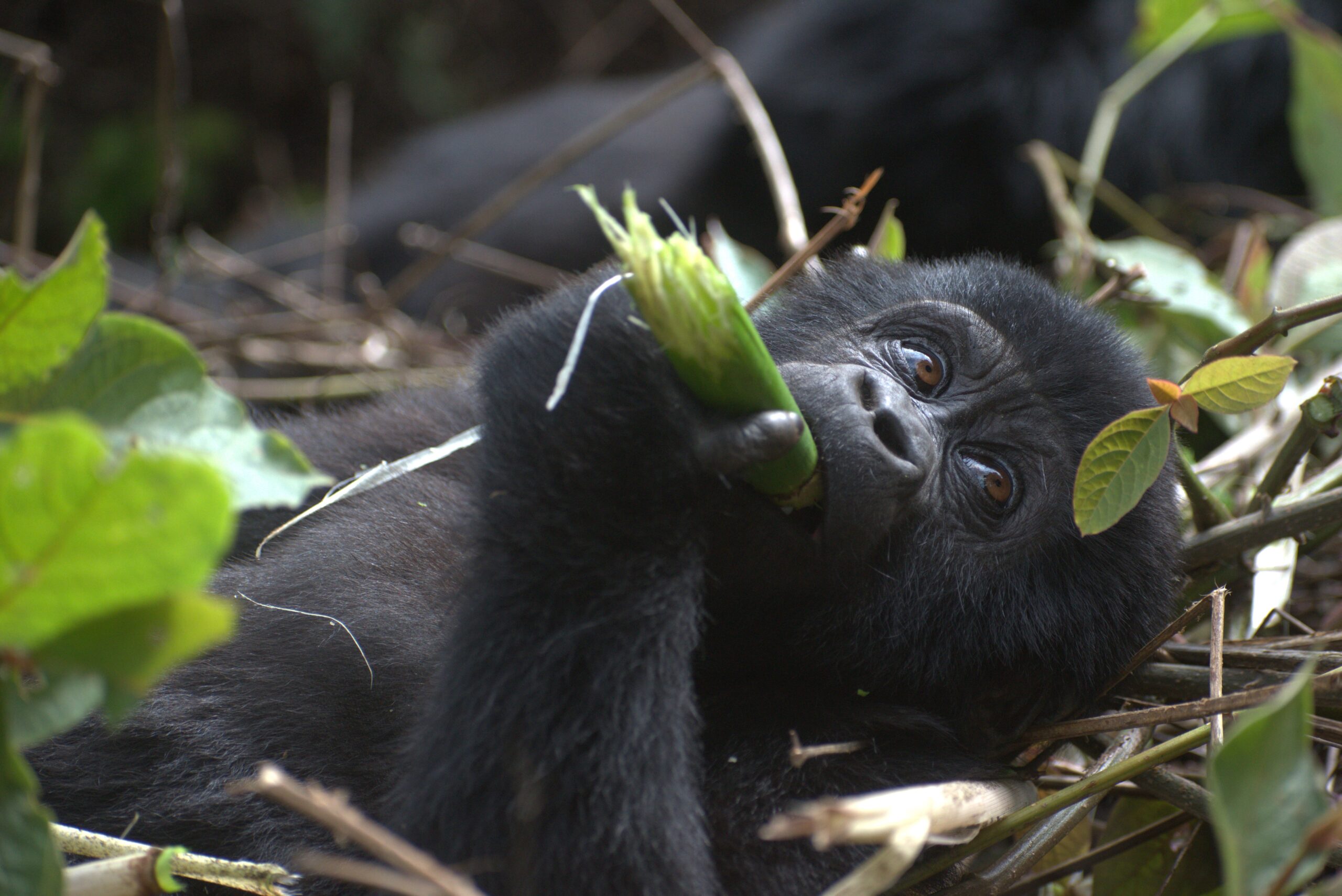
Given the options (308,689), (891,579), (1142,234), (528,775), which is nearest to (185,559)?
(528,775)

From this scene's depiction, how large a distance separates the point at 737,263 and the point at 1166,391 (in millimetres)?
1202

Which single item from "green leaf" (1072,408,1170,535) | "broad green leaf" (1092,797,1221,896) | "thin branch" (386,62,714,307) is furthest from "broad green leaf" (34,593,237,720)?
"thin branch" (386,62,714,307)

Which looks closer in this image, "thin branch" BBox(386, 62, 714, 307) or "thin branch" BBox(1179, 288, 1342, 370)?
"thin branch" BBox(1179, 288, 1342, 370)

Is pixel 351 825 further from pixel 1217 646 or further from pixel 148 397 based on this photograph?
pixel 1217 646

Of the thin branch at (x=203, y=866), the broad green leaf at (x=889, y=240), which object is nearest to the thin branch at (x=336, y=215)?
the broad green leaf at (x=889, y=240)

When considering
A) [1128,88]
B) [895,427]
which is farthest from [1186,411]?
[1128,88]

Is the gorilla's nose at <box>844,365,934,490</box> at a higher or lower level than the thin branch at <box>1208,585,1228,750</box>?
higher

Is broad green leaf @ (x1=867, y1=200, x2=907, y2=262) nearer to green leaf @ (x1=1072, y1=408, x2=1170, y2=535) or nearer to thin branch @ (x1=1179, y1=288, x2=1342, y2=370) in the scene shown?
thin branch @ (x1=1179, y1=288, x2=1342, y2=370)

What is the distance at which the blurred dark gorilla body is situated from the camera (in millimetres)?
3592

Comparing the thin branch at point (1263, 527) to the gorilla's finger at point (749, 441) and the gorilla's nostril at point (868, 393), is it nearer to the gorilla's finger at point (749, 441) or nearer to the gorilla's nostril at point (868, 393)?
the gorilla's nostril at point (868, 393)

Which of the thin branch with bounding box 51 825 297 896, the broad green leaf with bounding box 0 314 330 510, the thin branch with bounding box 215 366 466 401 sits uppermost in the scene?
the broad green leaf with bounding box 0 314 330 510

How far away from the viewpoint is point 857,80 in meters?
3.84

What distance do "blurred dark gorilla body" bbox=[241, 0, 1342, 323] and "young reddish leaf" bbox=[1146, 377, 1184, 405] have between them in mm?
2321

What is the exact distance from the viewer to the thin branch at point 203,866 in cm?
110
